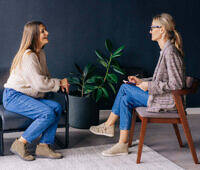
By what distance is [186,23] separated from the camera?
173 inches

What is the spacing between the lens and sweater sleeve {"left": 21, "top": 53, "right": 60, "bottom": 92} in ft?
8.65

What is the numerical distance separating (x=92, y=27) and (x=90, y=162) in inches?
82.4

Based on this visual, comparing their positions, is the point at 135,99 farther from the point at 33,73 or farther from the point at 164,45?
the point at 33,73

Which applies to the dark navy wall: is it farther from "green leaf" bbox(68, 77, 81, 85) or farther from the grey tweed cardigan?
the grey tweed cardigan

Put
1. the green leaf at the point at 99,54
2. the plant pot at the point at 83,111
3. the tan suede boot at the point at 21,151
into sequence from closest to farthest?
the tan suede boot at the point at 21,151, the plant pot at the point at 83,111, the green leaf at the point at 99,54

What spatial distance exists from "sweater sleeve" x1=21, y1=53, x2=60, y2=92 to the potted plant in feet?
3.31

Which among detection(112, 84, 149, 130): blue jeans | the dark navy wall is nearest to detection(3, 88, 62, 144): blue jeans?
detection(112, 84, 149, 130): blue jeans

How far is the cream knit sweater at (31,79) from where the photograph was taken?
104 inches

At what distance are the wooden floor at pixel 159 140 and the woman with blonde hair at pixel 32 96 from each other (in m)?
0.36

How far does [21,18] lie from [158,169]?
2.57 meters

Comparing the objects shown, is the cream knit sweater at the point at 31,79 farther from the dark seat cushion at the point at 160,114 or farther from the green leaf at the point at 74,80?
the green leaf at the point at 74,80

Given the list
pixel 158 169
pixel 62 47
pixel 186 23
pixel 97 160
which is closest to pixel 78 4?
pixel 62 47

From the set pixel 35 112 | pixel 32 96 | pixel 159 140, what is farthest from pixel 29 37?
pixel 159 140

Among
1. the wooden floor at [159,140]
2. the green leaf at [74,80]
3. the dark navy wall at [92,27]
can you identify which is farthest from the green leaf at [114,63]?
the wooden floor at [159,140]
